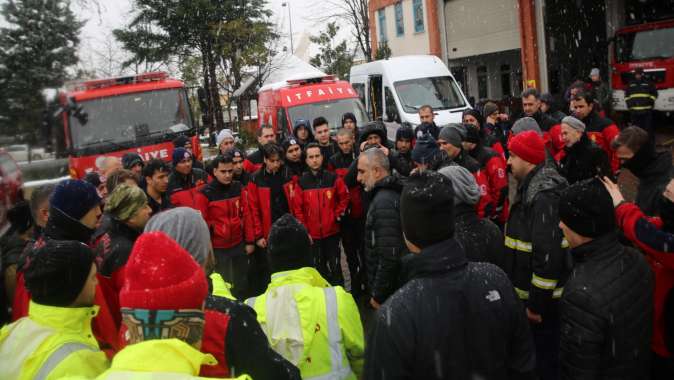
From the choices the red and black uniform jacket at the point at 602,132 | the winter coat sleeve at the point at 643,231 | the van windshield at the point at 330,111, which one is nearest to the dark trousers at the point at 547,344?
the winter coat sleeve at the point at 643,231

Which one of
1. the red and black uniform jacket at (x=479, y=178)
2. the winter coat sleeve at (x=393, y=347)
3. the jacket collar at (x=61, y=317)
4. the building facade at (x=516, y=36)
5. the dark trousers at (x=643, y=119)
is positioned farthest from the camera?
the building facade at (x=516, y=36)

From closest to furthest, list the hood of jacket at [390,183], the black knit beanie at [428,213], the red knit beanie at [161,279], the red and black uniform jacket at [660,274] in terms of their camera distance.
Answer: the red knit beanie at [161,279] < the black knit beanie at [428,213] < the red and black uniform jacket at [660,274] < the hood of jacket at [390,183]

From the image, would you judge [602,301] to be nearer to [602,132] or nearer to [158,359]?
[158,359]

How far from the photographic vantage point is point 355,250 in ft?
21.7

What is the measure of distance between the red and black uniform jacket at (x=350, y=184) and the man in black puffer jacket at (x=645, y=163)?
2.77 meters

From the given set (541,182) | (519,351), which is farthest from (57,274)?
(541,182)

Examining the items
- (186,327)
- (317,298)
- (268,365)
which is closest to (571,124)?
(317,298)

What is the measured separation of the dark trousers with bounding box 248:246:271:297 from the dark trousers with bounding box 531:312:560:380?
3.30m

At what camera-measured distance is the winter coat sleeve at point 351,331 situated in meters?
2.70

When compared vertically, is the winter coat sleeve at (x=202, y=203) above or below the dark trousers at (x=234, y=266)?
above

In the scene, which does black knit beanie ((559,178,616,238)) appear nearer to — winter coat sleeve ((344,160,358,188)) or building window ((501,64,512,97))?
winter coat sleeve ((344,160,358,188))

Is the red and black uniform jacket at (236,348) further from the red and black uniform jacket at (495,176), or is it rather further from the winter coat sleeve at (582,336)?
the red and black uniform jacket at (495,176)

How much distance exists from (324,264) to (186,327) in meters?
4.42

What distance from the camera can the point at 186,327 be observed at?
1831 millimetres
